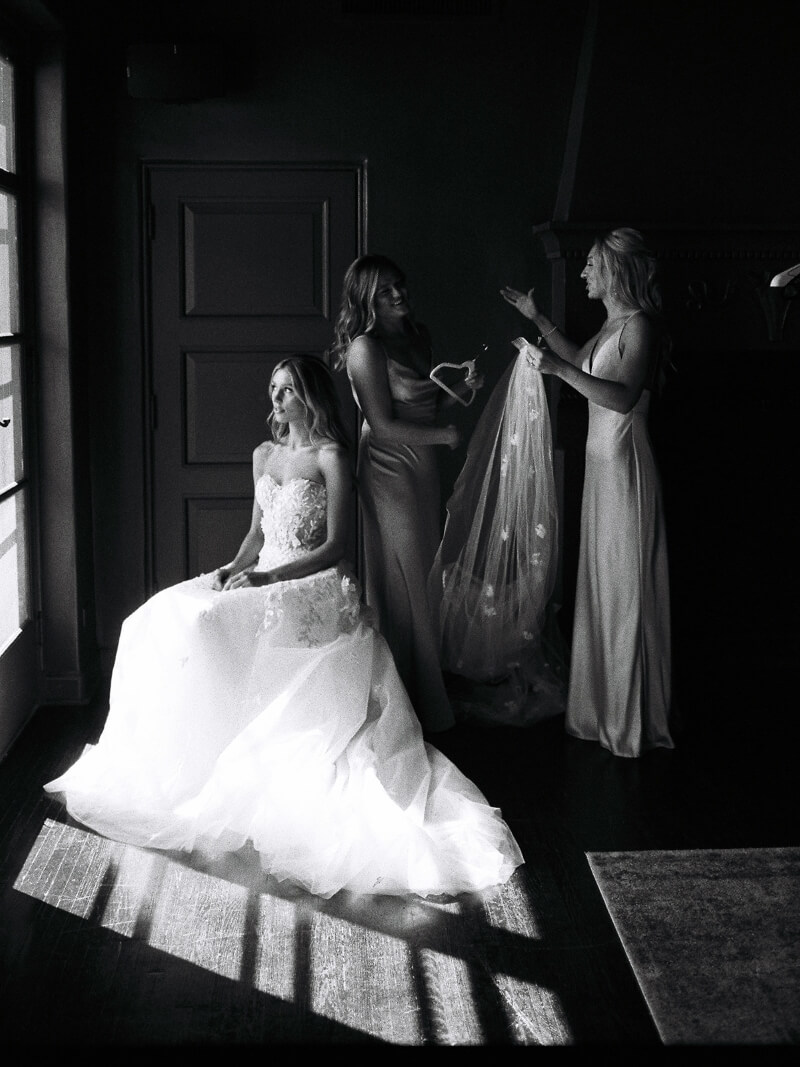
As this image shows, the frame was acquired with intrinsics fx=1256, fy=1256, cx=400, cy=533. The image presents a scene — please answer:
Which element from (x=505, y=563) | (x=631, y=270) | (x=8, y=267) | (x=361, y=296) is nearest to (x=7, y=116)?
(x=8, y=267)

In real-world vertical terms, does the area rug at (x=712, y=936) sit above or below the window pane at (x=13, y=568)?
below

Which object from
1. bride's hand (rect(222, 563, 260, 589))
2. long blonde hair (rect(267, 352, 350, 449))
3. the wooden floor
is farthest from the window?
long blonde hair (rect(267, 352, 350, 449))

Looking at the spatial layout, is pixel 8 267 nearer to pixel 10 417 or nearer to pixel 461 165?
pixel 10 417

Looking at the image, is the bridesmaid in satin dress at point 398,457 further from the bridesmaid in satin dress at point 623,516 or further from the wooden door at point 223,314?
the wooden door at point 223,314

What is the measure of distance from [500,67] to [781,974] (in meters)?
3.97

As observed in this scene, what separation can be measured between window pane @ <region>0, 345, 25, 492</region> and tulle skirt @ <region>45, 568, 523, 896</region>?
3.24 ft

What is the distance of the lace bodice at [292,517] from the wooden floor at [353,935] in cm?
100

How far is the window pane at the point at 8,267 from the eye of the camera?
4555mm

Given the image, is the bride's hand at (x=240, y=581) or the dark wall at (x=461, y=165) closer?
the bride's hand at (x=240, y=581)

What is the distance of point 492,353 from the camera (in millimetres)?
5648

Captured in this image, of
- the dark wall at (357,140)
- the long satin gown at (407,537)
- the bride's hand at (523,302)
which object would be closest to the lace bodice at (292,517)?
the long satin gown at (407,537)

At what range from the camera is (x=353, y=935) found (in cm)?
309

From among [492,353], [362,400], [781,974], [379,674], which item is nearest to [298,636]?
[379,674]

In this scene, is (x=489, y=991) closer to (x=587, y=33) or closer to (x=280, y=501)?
(x=280, y=501)
